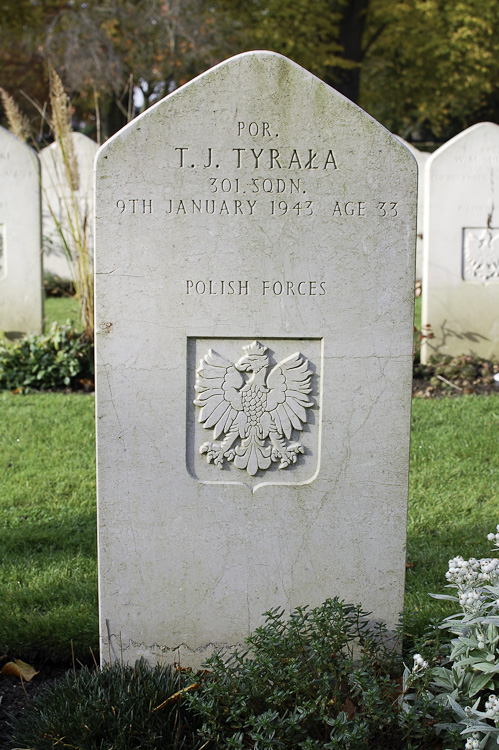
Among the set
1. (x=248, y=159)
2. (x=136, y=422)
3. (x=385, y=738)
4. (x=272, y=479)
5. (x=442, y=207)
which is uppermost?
(x=442, y=207)

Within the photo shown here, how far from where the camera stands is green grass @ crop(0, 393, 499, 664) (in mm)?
3207

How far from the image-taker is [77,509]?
171 inches

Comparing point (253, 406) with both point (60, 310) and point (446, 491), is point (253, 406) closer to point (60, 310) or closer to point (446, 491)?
point (446, 491)

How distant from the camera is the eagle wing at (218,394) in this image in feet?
8.84

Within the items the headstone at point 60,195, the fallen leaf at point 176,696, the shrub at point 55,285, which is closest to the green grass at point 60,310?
the shrub at point 55,285

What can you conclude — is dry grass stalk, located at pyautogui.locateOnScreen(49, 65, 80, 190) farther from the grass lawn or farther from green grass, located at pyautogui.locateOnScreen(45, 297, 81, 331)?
the grass lawn

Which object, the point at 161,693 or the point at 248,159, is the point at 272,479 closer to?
the point at 161,693

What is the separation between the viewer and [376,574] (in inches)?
110

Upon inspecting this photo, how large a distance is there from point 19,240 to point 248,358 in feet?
17.6

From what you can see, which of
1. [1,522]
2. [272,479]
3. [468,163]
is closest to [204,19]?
[468,163]

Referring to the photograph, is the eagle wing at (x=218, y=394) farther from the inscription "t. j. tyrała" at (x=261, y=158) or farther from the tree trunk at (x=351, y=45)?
the tree trunk at (x=351, y=45)

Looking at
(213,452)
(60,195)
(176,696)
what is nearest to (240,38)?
(60,195)

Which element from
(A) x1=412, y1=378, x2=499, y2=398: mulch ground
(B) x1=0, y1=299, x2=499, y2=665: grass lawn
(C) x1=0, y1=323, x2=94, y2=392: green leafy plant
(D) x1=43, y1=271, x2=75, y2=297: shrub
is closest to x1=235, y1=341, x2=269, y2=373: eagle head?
(B) x1=0, y1=299, x2=499, y2=665: grass lawn

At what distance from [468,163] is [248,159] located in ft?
17.6
